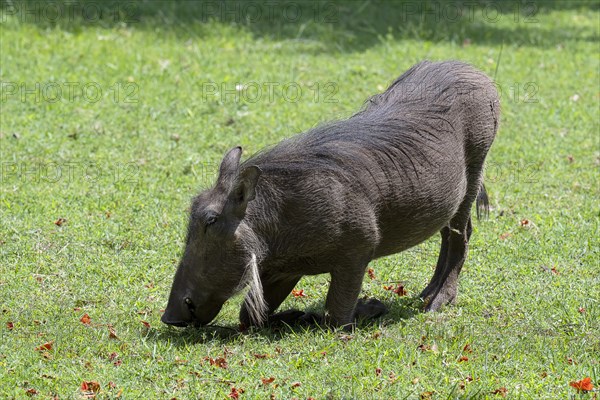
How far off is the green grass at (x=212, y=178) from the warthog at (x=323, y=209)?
24 centimetres

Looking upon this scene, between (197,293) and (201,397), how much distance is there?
35.0 inches

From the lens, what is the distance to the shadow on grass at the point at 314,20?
11547mm

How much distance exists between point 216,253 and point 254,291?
0.27m

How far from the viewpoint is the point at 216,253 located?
17.0 feet

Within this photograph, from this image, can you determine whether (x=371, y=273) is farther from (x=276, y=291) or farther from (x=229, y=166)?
(x=229, y=166)

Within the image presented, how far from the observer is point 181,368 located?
15.5 feet

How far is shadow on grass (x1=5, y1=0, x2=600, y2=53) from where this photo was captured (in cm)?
1155

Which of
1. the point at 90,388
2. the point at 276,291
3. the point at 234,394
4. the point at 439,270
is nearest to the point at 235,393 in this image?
the point at 234,394

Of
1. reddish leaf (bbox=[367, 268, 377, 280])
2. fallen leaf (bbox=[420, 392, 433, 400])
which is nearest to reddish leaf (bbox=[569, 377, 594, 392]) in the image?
fallen leaf (bbox=[420, 392, 433, 400])

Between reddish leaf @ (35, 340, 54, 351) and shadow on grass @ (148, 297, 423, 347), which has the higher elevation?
reddish leaf @ (35, 340, 54, 351)

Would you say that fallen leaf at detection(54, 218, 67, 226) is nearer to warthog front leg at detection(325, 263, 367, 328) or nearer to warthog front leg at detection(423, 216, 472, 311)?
warthog front leg at detection(325, 263, 367, 328)

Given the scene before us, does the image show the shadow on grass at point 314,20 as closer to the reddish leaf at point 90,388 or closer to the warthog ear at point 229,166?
the warthog ear at point 229,166

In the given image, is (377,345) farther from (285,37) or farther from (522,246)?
(285,37)

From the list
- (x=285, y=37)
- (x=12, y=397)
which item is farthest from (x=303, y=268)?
(x=285, y=37)
